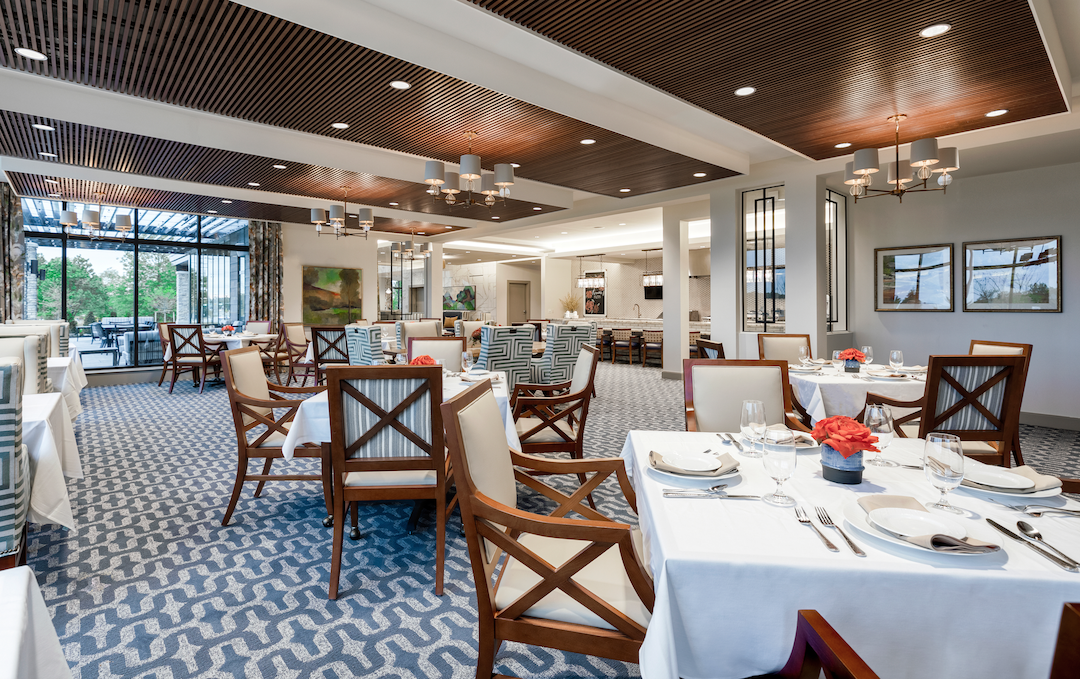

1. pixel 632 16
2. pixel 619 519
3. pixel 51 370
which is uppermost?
pixel 632 16

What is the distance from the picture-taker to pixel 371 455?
2340mm

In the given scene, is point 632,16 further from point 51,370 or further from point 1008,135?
point 51,370

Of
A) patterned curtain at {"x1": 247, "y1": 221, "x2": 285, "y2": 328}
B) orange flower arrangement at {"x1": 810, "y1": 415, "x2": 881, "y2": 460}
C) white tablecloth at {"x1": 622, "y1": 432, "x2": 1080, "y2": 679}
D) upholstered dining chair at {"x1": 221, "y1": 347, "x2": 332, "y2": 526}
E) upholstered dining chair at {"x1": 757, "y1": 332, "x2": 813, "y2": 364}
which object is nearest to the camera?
white tablecloth at {"x1": 622, "y1": 432, "x2": 1080, "y2": 679}

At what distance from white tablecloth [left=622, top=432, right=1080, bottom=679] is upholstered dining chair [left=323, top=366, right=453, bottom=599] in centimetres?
136

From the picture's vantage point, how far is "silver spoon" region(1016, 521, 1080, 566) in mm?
1029

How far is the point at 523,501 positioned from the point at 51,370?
12.4 ft

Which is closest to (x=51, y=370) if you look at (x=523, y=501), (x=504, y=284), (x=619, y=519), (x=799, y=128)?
(x=523, y=501)

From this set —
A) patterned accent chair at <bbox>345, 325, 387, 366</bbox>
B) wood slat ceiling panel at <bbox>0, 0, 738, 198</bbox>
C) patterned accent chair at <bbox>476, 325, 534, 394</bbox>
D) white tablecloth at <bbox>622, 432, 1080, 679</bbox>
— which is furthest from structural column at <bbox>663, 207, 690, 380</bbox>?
white tablecloth at <bbox>622, 432, 1080, 679</bbox>

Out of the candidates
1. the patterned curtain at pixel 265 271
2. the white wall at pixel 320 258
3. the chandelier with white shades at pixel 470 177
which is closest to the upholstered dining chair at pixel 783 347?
the chandelier with white shades at pixel 470 177

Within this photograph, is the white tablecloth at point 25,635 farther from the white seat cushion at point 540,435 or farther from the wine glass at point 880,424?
the white seat cushion at point 540,435

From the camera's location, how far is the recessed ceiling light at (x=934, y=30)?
10.2 feet

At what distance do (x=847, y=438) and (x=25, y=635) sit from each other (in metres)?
1.74

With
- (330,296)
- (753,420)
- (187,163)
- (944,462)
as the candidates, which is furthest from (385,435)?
(330,296)

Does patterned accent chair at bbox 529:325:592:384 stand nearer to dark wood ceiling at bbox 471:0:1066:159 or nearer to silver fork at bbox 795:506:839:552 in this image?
dark wood ceiling at bbox 471:0:1066:159
